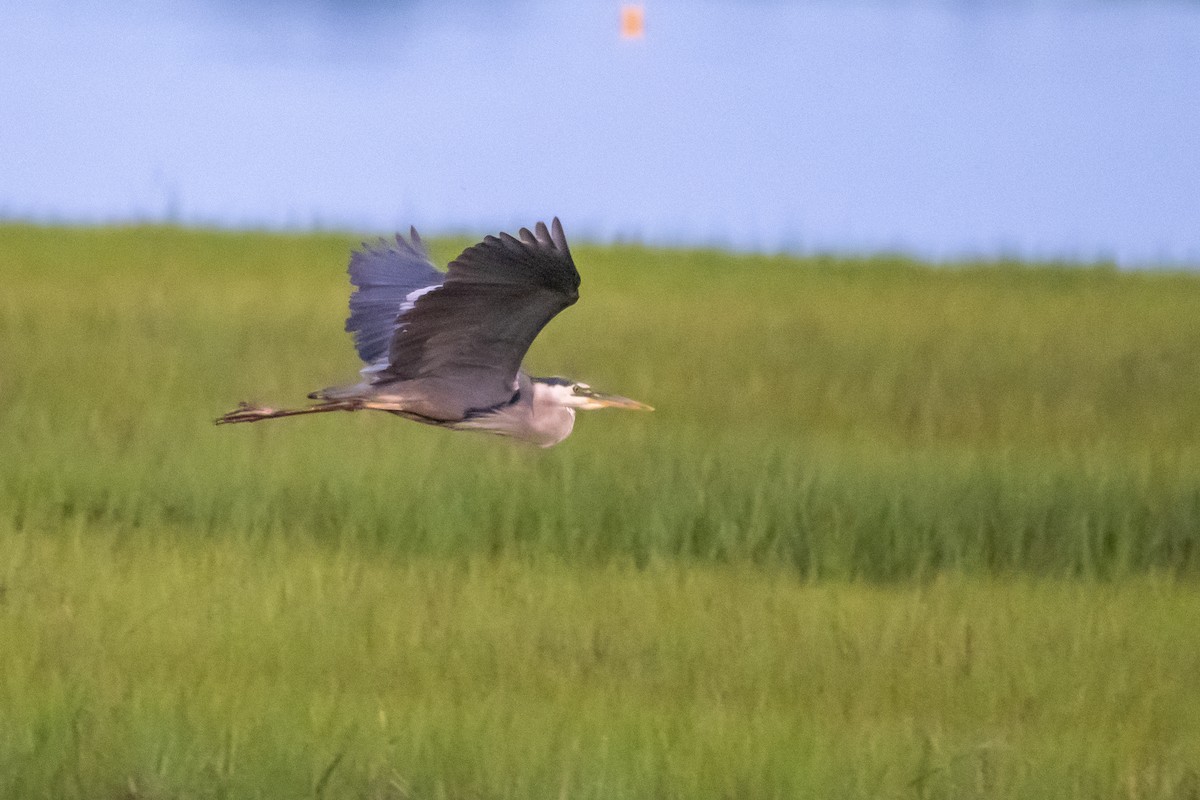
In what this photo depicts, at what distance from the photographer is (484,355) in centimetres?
432

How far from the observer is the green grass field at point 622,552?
526cm

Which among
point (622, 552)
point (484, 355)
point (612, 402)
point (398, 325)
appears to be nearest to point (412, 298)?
point (398, 325)

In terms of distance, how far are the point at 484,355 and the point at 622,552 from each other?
13.5 feet

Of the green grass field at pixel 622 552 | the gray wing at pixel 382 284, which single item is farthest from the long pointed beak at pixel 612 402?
the green grass field at pixel 622 552

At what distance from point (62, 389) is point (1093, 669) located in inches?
242

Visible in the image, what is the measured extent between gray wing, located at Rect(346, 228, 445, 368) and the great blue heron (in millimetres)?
317

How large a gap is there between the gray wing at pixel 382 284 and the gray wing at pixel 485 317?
0.41m

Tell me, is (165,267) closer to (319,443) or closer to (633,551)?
(319,443)

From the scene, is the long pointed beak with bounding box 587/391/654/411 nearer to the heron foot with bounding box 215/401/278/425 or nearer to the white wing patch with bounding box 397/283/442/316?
the white wing patch with bounding box 397/283/442/316

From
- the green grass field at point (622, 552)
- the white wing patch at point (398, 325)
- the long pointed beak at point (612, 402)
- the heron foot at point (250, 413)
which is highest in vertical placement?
the white wing patch at point (398, 325)

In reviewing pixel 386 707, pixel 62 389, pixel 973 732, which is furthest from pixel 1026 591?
pixel 62 389

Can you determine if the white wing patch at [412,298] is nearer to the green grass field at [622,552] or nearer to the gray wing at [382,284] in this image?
the gray wing at [382,284]

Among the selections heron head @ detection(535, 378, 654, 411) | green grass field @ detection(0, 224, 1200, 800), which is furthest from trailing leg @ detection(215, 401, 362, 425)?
green grass field @ detection(0, 224, 1200, 800)

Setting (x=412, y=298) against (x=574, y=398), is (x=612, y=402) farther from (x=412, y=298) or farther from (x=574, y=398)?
(x=412, y=298)
